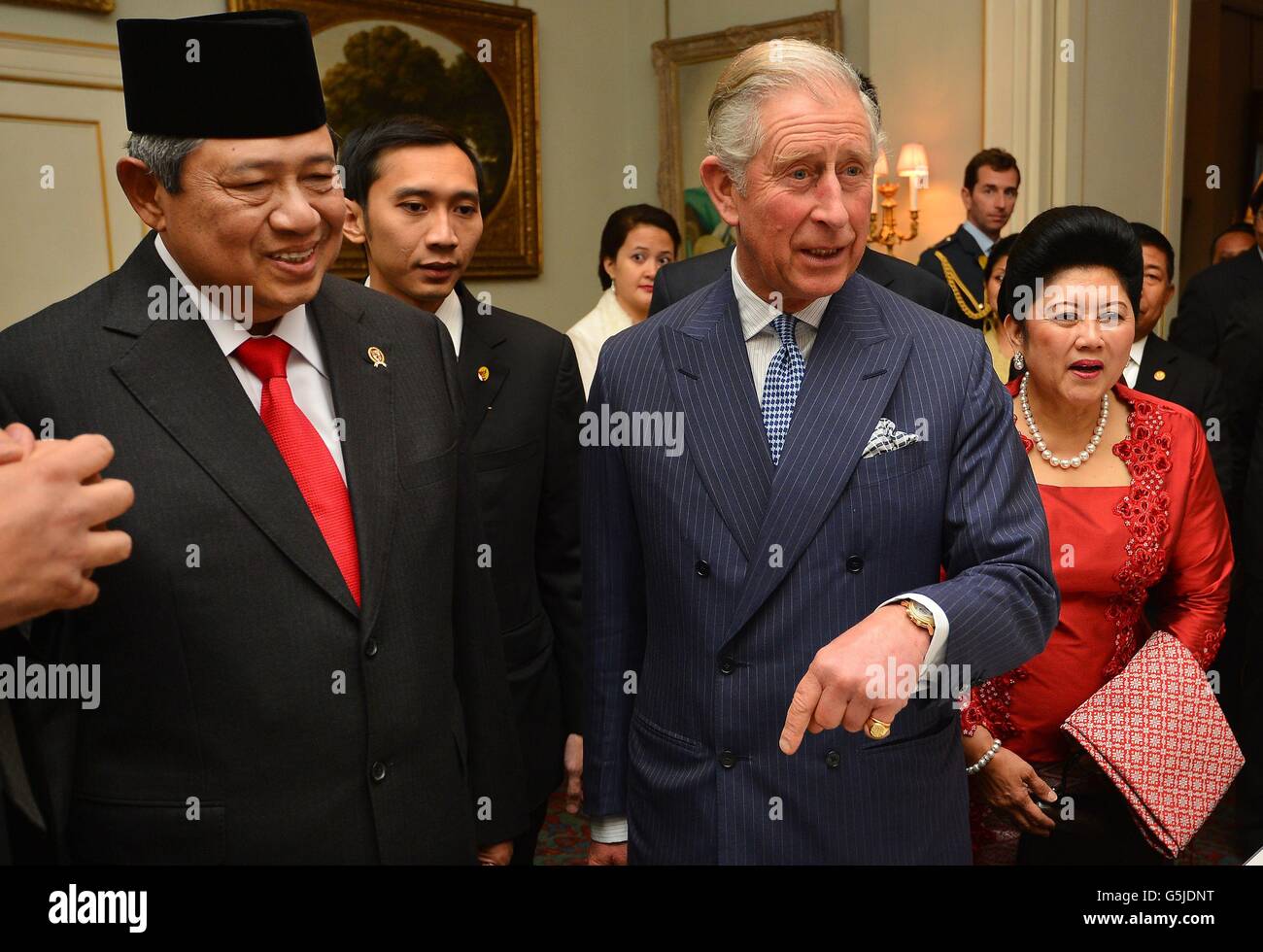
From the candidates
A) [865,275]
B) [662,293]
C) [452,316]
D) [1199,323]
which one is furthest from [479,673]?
[1199,323]

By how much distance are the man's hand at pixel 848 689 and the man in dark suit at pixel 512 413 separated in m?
1.14

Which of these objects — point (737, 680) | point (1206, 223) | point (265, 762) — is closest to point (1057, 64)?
point (1206, 223)

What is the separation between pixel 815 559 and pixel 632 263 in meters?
3.26

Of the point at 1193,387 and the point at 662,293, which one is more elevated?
the point at 662,293

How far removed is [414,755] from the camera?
1541 millimetres

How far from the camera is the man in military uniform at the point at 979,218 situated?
5.62 metres

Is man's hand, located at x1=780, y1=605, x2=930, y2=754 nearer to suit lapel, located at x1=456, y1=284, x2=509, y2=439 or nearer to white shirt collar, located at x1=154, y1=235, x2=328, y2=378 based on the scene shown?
white shirt collar, located at x1=154, y1=235, x2=328, y2=378

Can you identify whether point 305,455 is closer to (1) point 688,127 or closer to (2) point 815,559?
(2) point 815,559

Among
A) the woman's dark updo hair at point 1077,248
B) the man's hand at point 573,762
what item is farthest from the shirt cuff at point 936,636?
the man's hand at point 573,762

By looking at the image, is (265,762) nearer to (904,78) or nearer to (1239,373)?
(1239,373)

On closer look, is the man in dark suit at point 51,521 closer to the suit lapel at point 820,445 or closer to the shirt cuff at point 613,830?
the suit lapel at point 820,445

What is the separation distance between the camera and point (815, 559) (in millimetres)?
1571

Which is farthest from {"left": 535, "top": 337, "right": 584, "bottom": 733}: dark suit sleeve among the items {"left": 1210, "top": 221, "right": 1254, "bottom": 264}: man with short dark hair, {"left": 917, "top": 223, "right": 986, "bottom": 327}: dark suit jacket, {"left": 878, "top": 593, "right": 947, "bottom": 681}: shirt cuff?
{"left": 1210, "top": 221, "right": 1254, "bottom": 264}: man with short dark hair

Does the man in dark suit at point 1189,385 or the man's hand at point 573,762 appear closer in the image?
the man's hand at point 573,762
